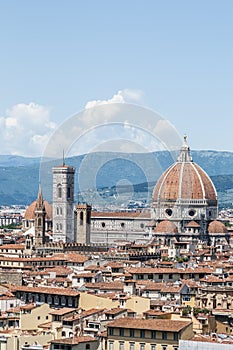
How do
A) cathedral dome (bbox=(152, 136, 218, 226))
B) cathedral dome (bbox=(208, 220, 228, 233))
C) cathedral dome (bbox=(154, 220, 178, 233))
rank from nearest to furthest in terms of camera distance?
cathedral dome (bbox=(154, 220, 178, 233)) < cathedral dome (bbox=(208, 220, 228, 233)) < cathedral dome (bbox=(152, 136, 218, 226))

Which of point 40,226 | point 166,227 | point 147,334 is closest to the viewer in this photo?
point 147,334

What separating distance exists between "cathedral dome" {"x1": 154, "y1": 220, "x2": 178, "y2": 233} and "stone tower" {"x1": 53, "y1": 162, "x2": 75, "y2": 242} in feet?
27.0

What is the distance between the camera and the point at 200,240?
94.7 meters

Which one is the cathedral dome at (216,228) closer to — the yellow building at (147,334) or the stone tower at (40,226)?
the stone tower at (40,226)

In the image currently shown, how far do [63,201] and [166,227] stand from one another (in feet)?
39.6

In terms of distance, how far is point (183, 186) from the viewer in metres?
101

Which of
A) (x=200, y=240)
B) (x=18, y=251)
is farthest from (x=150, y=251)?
(x=200, y=240)

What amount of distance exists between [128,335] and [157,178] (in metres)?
67.9

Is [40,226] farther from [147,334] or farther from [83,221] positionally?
[147,334]

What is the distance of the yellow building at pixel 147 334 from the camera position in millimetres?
30062

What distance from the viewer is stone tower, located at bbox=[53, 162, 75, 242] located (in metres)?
100

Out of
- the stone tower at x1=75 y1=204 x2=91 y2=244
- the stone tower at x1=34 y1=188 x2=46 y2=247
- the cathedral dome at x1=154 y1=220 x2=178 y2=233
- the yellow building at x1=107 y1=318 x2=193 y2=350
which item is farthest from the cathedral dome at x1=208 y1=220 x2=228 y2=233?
the yellow building at x1=107 y1=318 x2=193 y2=350

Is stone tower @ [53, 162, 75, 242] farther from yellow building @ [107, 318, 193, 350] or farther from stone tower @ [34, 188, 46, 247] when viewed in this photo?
yellow building @ [107, 318, 193, 350]

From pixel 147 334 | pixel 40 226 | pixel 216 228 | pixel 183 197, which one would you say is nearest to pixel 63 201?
pixel 183 197
